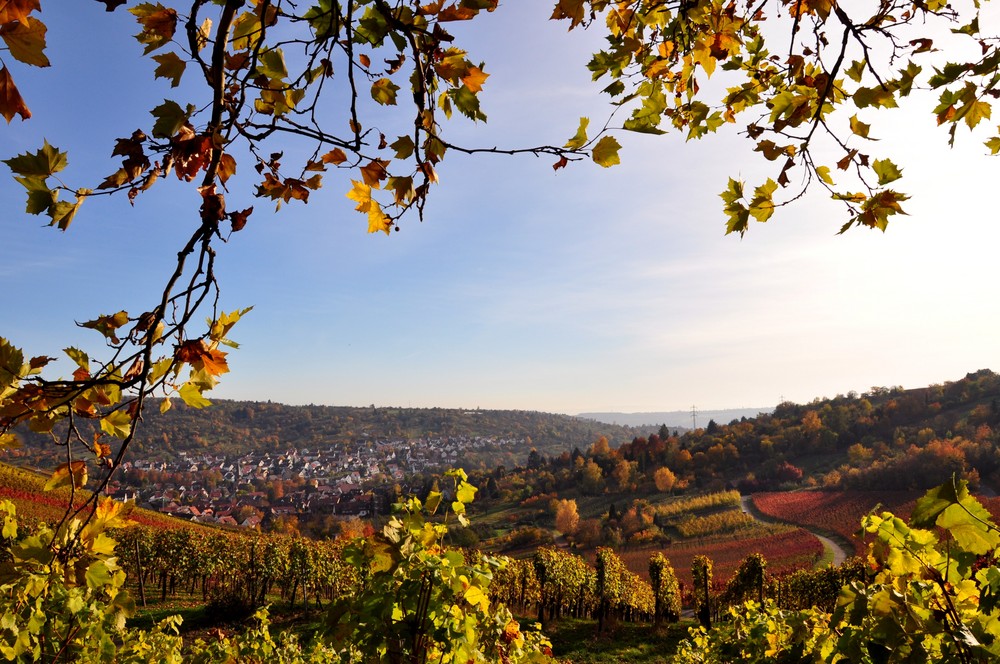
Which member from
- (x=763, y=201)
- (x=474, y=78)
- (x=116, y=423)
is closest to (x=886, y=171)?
(x=763, y=201)

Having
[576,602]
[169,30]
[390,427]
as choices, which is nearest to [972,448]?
[576,602]

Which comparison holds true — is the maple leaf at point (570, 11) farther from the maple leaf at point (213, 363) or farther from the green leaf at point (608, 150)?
the maple leaf at point (213, 363)

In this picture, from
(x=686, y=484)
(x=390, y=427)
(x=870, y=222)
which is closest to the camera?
(x=870, y=222)

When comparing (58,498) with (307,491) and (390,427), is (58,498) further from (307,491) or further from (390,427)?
(390,427)

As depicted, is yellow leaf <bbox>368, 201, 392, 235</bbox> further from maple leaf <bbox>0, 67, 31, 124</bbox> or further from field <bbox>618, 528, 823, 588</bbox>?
field <bbox>618, 528, 823, 588</bbox>

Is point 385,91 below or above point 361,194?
above

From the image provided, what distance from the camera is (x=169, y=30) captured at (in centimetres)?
125

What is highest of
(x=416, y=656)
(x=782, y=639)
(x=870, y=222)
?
(x=870, y=222)

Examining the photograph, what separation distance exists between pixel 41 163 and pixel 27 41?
233mm

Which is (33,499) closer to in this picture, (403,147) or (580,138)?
(403,147)

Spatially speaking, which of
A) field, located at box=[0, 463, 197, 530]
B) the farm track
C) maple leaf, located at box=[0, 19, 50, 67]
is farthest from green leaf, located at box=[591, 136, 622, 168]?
field, located at box=[0, 463, 197, 530]

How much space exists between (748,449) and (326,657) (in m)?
79.8

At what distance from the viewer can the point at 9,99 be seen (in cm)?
94

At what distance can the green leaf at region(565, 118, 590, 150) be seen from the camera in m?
1.49
